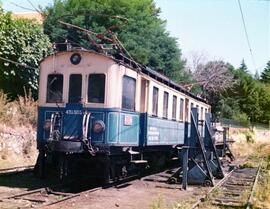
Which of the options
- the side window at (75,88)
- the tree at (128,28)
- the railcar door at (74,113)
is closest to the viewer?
the railcar door at (74,113)

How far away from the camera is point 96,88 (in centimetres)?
1235

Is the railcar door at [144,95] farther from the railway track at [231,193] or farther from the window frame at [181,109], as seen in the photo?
the window frame at [181,109]

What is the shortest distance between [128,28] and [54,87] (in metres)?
24.5

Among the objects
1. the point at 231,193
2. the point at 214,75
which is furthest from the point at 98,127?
the point at 214,75

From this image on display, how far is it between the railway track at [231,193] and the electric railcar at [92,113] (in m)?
2.41

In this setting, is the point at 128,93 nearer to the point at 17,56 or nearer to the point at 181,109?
the point at 181,109

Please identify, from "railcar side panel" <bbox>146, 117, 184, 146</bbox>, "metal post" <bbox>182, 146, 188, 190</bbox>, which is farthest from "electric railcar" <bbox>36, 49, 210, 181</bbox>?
"metal post" <bbox>182, 146, 188, 190</bbox>

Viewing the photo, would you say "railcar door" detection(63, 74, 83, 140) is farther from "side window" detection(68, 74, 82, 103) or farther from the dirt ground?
the dirt ground

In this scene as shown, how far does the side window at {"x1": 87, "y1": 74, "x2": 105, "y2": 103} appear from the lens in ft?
40.2

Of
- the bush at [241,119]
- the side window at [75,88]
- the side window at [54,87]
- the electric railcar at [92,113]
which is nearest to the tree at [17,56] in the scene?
the side window at [54,87]

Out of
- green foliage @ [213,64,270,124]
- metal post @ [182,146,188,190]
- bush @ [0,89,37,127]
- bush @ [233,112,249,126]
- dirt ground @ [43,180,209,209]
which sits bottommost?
dirt ground @ [43,180,209,209]

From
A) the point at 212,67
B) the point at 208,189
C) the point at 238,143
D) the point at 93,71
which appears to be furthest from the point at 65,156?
the point at 212,67

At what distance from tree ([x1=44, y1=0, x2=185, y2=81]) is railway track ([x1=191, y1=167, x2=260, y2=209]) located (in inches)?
740

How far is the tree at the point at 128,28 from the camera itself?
34.5 m
